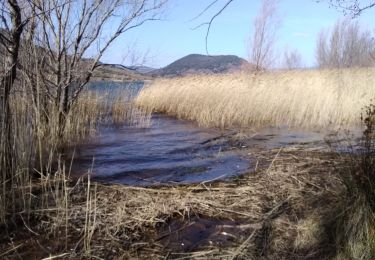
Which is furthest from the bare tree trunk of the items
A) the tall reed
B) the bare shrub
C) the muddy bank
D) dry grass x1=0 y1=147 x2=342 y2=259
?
the bare shrub

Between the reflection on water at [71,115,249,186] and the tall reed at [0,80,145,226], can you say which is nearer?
the tall reed at [0,80,145,226]

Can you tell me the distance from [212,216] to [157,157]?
361cm

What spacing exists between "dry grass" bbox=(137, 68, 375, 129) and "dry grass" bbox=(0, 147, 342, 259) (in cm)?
614

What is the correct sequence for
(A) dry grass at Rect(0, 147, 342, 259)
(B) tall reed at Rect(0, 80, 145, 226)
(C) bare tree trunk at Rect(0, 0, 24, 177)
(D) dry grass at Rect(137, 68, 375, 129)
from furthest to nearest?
(D) dry grass at Rect(137, 68, 375, 129) < (C) bare tree trunk at Rect(0, 0, 24, 177) < (B) tall reed at Rect(0, 80, 145, 226) < (A) dry grass at Rect(0, 147, 342, 259)

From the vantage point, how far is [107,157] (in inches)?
302

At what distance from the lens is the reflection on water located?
20.0 ft

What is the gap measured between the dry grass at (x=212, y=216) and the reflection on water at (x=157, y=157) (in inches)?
30.5

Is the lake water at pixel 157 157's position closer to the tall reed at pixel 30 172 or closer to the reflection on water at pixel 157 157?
the reflection on water at pixel 157 157

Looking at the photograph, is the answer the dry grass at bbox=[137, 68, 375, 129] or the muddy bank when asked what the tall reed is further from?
the dry grass at bbox=[137, 68, 375, 129]

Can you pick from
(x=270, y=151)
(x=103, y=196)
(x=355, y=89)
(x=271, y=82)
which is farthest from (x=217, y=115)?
(x=103, y=196)

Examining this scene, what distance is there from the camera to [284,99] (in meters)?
12.2

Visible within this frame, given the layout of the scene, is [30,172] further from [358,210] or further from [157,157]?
[358,210]

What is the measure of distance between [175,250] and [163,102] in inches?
520

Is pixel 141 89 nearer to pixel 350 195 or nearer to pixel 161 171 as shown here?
pixel 161 171
